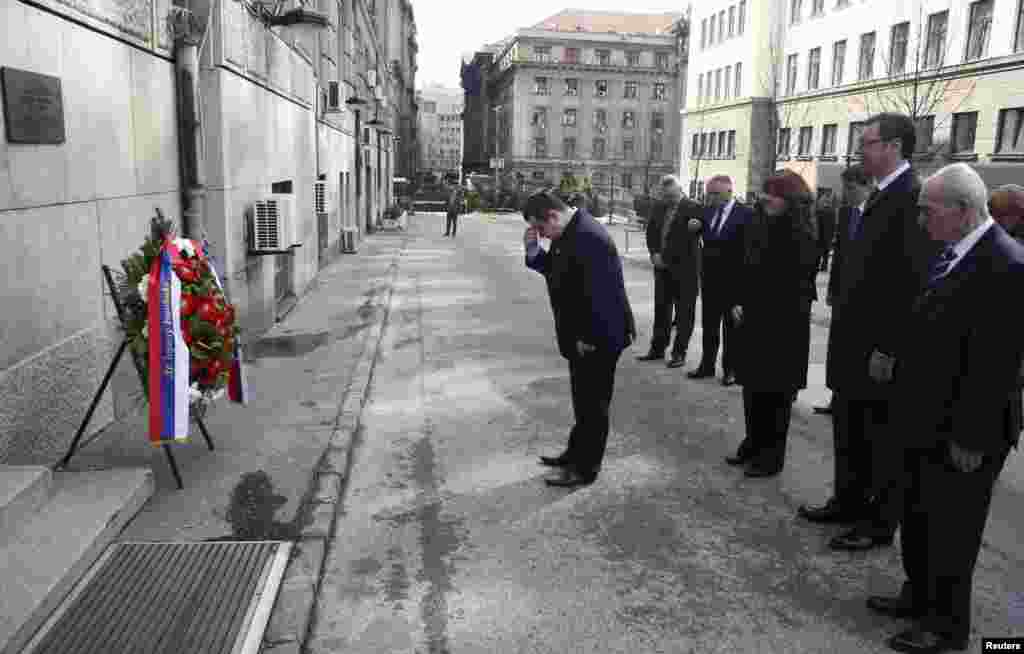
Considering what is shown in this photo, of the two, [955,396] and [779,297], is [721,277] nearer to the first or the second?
Answer: [779,297]

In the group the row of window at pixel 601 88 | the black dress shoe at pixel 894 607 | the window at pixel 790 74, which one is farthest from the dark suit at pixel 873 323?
the row of window at pixel 601 88

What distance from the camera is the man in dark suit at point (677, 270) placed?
9.62 metres

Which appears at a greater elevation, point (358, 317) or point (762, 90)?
point (762, 90)

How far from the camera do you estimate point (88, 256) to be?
6180 millimetres

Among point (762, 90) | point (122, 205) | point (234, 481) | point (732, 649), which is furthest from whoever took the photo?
point (762, 90)

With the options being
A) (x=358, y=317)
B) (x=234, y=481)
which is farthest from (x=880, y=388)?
(x=358, y=317)

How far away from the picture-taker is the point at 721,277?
28.9 feet

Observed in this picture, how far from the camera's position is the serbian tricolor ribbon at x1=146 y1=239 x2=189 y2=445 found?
5.21 m

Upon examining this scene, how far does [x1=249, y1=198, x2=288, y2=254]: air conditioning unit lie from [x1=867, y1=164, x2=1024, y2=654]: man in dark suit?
8.26 m

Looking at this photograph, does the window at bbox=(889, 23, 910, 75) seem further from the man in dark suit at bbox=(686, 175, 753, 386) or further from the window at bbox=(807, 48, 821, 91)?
the man in dark suit at bbox=(686, 175, 753, 386)

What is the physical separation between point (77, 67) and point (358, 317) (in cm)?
674

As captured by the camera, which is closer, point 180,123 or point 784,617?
point 784,617

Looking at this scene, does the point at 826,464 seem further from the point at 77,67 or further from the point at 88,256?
the point at 77,67

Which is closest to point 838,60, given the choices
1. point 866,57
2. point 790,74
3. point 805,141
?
point 866,57
